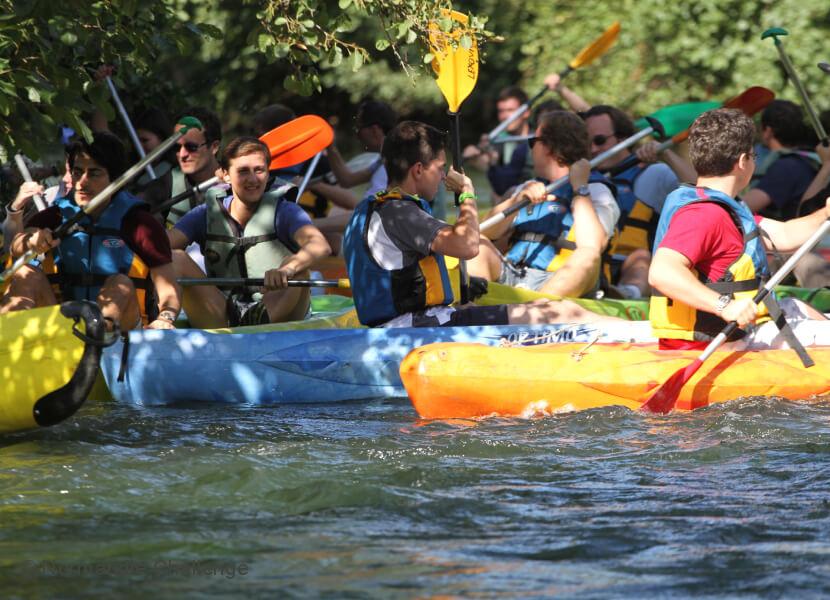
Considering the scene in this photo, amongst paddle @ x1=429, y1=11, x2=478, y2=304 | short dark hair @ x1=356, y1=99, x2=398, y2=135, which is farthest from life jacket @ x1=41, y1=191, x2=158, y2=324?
short dark hair @ x1=356, y1=99, x2=398, y2=135

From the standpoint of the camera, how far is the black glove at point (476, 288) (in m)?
6.56

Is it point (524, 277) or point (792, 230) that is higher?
point (792, 230)

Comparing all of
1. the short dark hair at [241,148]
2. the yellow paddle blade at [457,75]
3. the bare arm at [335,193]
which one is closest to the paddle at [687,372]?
the yellow paddle blade at [457,75]

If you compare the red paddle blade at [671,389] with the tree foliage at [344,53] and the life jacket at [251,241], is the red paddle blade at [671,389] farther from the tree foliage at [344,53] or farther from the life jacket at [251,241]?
the life jacket at [251,241]

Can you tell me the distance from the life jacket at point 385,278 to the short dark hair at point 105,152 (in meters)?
1.02

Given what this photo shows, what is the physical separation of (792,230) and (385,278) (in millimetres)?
1662

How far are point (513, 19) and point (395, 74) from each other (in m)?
2.02

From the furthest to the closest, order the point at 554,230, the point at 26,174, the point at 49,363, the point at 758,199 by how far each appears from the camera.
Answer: the point at 758,199
the point at 554,230
the point at 26,174
the point at 49,363

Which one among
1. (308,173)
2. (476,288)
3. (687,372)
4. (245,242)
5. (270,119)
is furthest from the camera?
(308,173)

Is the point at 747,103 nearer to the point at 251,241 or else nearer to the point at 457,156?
the point at 457,156

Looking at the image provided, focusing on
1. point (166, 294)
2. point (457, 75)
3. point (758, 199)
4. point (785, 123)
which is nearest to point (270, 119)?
point (457, 75)

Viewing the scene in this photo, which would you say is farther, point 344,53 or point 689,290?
point 344,53

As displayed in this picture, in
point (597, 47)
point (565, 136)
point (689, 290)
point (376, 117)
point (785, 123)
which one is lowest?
point (689, 290)

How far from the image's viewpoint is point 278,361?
5.77 m
